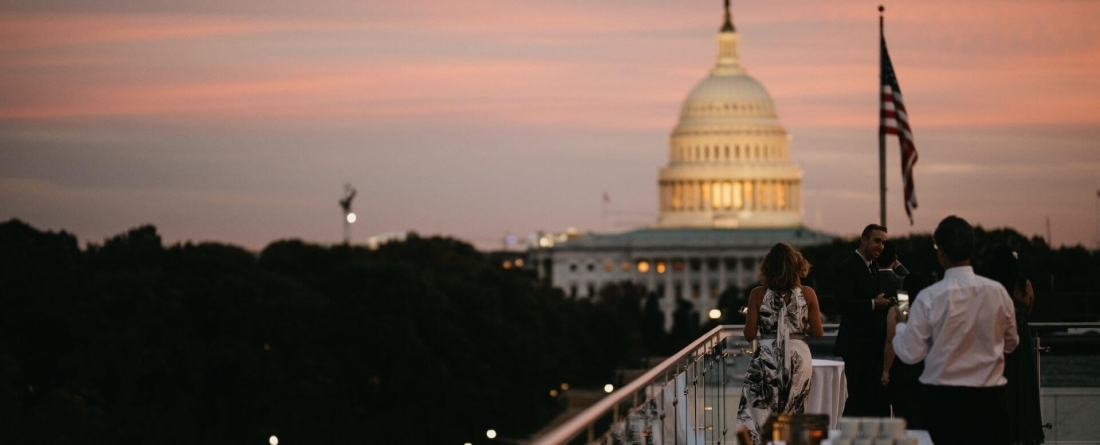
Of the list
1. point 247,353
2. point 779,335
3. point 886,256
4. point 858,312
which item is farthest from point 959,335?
point 247,353

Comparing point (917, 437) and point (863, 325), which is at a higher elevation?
point (863, 325)

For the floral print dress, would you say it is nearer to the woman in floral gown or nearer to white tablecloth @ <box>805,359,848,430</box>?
the woman in floral gown

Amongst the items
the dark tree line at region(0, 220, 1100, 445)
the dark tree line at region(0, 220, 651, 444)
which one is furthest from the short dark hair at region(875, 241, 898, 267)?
the dark tree line at region(0, 220, 651, 444)

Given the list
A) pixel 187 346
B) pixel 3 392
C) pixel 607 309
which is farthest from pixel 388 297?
pixel 607 309

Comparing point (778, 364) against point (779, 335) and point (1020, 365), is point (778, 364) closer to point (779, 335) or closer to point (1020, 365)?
point (779, 335)

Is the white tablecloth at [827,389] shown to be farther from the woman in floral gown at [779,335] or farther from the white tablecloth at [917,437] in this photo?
the white tablecloth at [917,437]

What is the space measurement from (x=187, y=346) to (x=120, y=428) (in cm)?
1184

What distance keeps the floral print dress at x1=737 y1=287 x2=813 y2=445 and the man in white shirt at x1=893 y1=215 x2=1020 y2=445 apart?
3.00 m

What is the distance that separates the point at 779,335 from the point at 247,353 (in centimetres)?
6364

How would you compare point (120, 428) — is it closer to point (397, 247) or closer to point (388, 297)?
point (388, 297)

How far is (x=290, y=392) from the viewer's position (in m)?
76.9

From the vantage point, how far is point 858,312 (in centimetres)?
1727

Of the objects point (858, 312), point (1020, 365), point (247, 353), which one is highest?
point (858, 312)

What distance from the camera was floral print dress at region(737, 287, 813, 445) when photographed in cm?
1611
